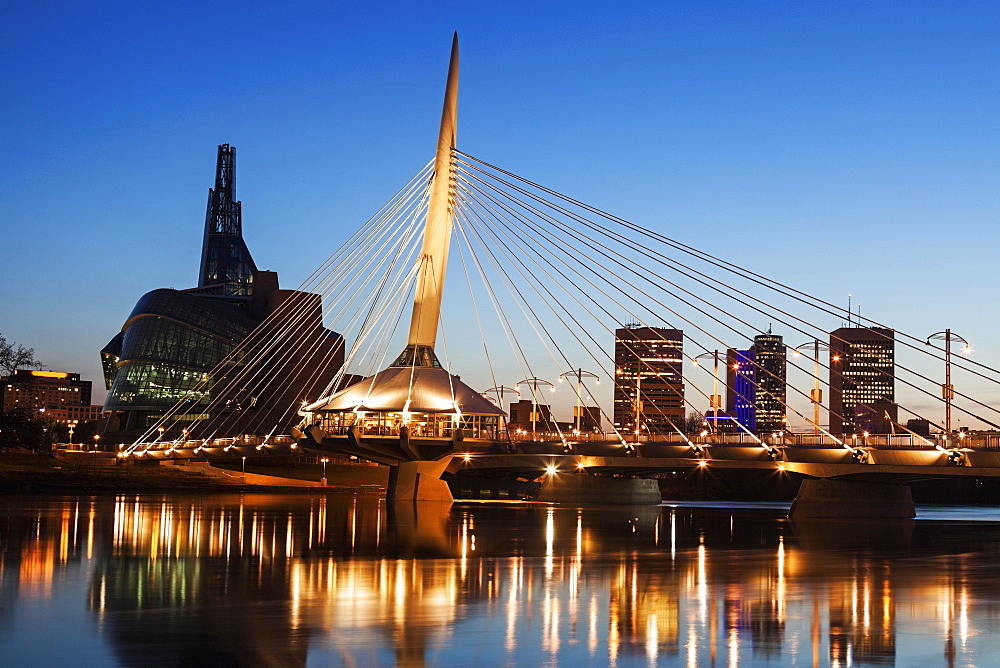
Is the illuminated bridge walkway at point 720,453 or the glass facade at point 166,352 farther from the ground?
the glass facade at point 166,352

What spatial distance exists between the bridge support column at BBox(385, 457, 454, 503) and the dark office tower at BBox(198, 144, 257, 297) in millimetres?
130187

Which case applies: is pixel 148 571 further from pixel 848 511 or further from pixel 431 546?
pixel 848 511

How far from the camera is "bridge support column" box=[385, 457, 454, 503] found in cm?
6606

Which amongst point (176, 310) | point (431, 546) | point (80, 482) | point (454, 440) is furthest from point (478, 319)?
point (176, 310)

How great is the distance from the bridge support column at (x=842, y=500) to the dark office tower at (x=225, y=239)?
144507mm

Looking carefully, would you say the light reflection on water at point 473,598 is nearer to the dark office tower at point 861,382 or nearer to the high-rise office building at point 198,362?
the dark office tower at point 861,382

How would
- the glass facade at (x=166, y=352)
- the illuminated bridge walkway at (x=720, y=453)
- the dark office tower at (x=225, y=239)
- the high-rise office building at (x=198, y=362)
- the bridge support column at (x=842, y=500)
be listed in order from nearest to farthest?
the illuminated bridge walkway at (x=720, y=453) < the bridge support column at (x=842, y=500) < the high-rise office building at (x=198, y=362) < the glass facade at (x=166, y=352) < the dark office tower at (x=225, y=239)

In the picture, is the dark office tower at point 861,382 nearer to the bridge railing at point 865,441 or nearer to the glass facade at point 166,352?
the bridge railing at point 865,441

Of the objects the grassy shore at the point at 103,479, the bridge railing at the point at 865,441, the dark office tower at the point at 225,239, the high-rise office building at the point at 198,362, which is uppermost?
the dark office tower at the point at 225,239

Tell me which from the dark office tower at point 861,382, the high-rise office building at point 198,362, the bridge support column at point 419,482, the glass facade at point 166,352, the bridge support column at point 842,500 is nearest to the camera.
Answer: the bridge support column at point 842,500

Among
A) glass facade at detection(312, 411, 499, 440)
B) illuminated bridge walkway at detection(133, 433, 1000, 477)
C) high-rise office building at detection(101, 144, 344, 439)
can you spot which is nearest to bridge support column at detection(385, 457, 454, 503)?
illuminated bridge walkway at detection(133, 433, 1000, 477)

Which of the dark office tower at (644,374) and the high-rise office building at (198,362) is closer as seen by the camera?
the dark office tower at (644,374)

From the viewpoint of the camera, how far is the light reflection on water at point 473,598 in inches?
599

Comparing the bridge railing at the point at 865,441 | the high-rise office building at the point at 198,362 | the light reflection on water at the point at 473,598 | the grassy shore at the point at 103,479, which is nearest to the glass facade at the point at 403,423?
the bridge railing at the point at 865,441
